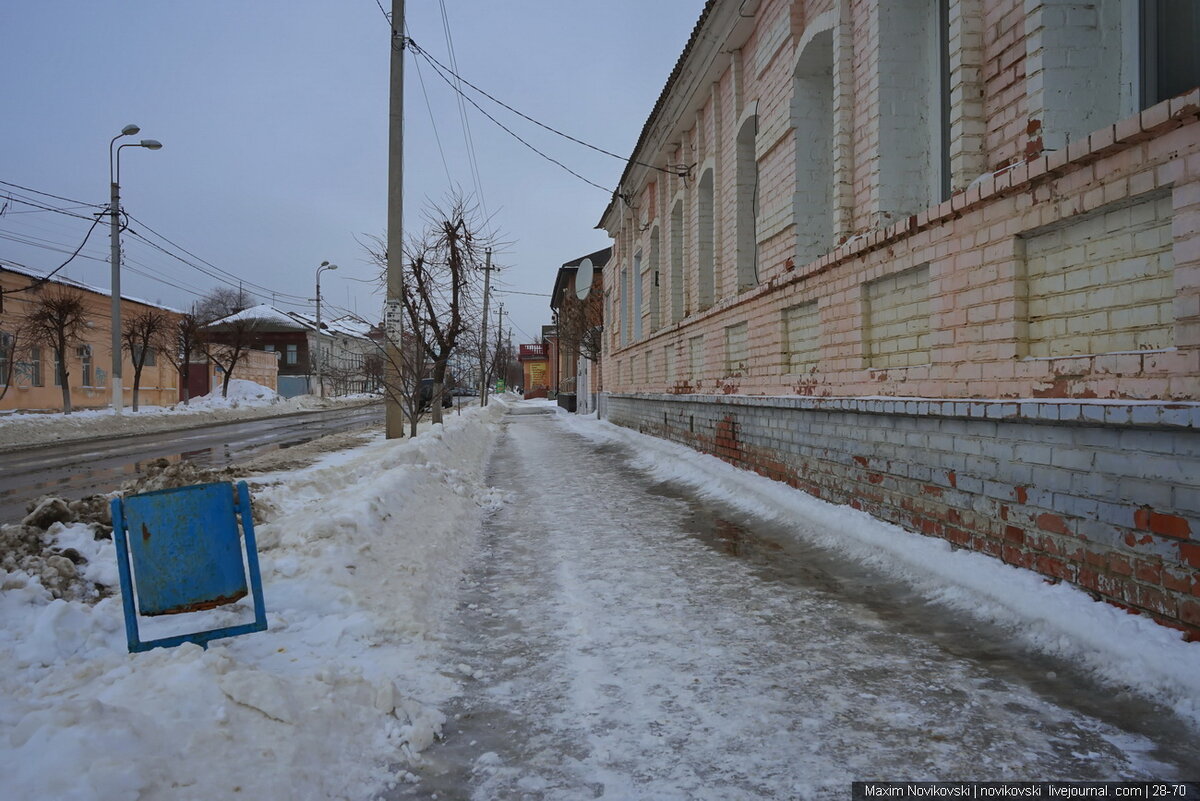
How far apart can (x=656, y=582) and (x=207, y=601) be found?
9.13ft

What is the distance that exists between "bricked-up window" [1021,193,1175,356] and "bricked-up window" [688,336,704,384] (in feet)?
27.1

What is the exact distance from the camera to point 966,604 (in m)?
4.20

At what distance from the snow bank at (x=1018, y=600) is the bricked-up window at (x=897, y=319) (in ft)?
4.79

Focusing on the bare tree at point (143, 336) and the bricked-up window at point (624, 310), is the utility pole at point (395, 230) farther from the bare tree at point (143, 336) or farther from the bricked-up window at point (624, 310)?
the bare tree at point (143, 336)

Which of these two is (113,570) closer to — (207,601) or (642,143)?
(207,601)

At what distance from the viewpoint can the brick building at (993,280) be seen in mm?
3457

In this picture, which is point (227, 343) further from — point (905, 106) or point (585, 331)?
point (905, 106)

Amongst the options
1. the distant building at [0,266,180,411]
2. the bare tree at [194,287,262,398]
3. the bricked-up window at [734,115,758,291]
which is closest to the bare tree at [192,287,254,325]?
the bare tree at [194,287,262,398]

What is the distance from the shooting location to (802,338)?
842 cm

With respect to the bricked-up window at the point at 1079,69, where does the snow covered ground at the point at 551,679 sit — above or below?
below

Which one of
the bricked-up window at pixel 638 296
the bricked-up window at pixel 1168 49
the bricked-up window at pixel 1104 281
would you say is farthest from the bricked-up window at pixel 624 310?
the bricked-up window at pixel 1168 49

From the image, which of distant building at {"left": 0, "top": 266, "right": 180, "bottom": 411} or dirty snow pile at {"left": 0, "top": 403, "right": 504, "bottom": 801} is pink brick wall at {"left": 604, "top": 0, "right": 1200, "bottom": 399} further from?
distant building at {"left": 0, "top": 266, "right": 180, "bottom": 411}

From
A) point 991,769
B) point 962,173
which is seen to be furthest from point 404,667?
point 962,173

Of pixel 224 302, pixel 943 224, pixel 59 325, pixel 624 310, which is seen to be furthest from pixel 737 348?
pixel 224 302
